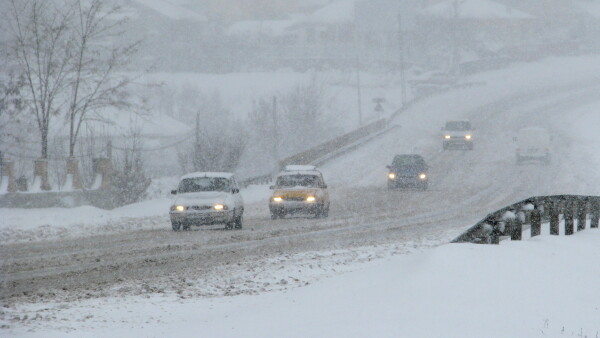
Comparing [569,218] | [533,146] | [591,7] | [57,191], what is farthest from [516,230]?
[591,7]

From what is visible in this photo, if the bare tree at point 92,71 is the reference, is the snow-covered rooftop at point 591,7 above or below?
above

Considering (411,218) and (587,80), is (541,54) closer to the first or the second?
(587,80)

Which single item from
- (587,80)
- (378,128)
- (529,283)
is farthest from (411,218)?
(587,80)

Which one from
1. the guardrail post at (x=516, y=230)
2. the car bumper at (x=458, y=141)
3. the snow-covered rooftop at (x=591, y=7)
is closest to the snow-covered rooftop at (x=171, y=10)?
the snow-covered rooftop at (x=591, y=7)

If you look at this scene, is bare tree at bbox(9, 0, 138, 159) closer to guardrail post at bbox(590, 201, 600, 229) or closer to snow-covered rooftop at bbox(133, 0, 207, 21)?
guardrail post at bbox(590, 201, 600, 229)

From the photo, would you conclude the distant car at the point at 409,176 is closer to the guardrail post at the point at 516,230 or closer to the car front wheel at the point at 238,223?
the car front wheel at the point at 238,223

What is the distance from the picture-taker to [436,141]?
67750mm

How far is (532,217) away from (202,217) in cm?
1116

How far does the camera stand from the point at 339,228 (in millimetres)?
27312

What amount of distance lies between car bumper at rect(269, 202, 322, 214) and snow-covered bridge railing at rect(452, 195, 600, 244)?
10.4 meters

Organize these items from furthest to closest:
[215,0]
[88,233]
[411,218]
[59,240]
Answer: [215,0] < [411,218] < [88,233] < [59,240]

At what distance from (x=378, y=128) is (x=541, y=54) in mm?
49074

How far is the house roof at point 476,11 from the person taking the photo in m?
126

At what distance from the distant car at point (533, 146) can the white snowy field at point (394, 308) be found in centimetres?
4219
